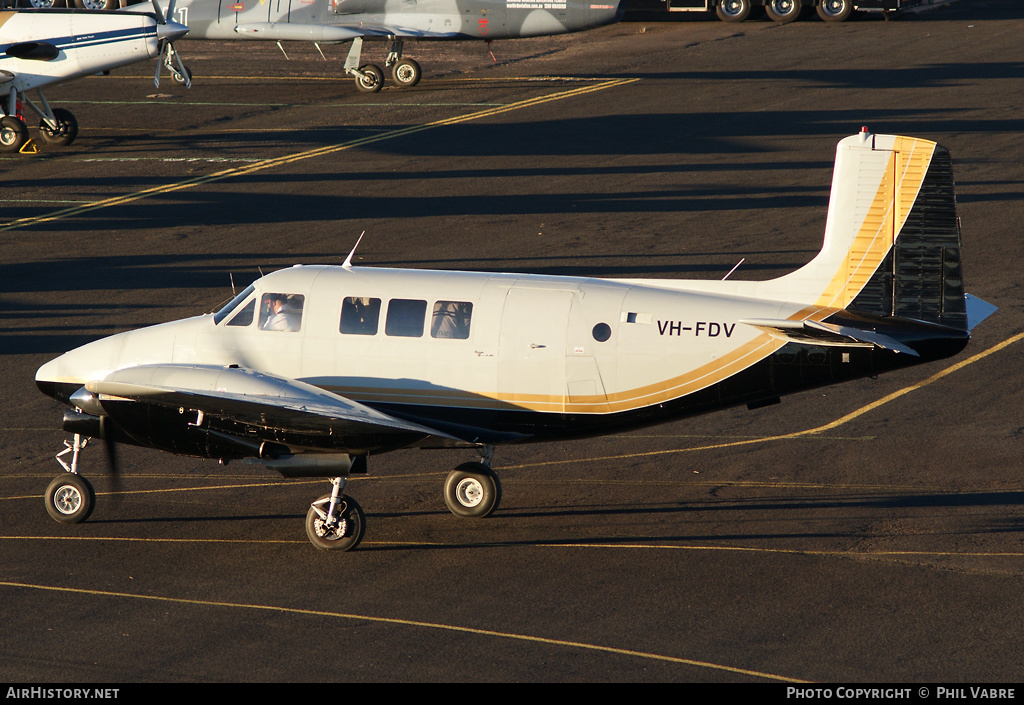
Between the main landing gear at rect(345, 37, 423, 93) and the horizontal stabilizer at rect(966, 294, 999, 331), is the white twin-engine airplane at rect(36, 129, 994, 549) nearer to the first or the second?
the horizontal stabilizer at rect(966, 294, 999, 331)

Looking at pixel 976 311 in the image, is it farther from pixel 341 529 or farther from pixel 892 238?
pixel 341 529

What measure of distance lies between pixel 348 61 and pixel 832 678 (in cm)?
3858

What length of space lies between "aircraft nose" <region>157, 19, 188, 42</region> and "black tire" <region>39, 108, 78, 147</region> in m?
4.30

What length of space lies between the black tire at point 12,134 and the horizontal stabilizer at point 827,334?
30101 millimetres

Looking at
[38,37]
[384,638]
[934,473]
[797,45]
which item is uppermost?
[797,45]

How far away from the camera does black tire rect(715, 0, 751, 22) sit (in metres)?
57.1

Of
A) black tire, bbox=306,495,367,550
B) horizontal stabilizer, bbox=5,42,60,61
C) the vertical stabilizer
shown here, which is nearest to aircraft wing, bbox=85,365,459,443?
black tire, bbox=306,495,367,550

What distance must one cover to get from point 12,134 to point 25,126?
472mm

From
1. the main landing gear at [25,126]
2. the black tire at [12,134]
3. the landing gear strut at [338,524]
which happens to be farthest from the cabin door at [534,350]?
the black tire at [12,134]

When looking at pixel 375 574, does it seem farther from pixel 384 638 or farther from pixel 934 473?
pixel 934 473

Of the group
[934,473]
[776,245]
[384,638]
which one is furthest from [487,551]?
[776,245]

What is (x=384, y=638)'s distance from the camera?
13.1 meters

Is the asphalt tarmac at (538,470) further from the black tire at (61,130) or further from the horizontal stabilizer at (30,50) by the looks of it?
the horizontal stabilizer at (30,50)

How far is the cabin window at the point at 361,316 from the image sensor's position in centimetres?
1619
